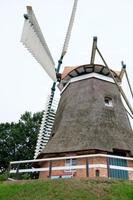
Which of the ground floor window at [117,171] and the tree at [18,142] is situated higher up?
the tree at [18,142]

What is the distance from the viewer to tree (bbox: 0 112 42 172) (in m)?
29.5

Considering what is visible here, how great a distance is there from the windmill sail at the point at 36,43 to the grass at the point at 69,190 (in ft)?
24.5

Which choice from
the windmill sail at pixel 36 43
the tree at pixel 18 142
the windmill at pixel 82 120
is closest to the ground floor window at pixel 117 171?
the windmill at pixel 82 120

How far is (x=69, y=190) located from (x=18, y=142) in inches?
776

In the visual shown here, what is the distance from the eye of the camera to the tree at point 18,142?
29516 millimetres

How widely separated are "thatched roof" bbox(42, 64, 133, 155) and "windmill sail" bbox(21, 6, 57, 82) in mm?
2009

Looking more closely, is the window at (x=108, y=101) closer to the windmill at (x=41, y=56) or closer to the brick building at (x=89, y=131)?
the brick building at (x=89, y=131)

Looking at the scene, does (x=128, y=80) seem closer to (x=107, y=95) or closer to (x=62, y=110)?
(x=107, y=95)

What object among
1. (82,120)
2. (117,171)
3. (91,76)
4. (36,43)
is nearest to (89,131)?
(82,120)

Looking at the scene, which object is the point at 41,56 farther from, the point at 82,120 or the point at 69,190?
the point at 69,190

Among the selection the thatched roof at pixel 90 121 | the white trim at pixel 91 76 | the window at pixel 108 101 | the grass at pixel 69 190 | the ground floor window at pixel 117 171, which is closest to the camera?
the grass at pixel 69 190

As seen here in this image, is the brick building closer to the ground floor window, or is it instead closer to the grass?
the ground floor window

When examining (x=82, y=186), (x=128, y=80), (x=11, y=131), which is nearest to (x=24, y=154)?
(x=11, y=131)

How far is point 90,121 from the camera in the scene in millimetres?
16000
